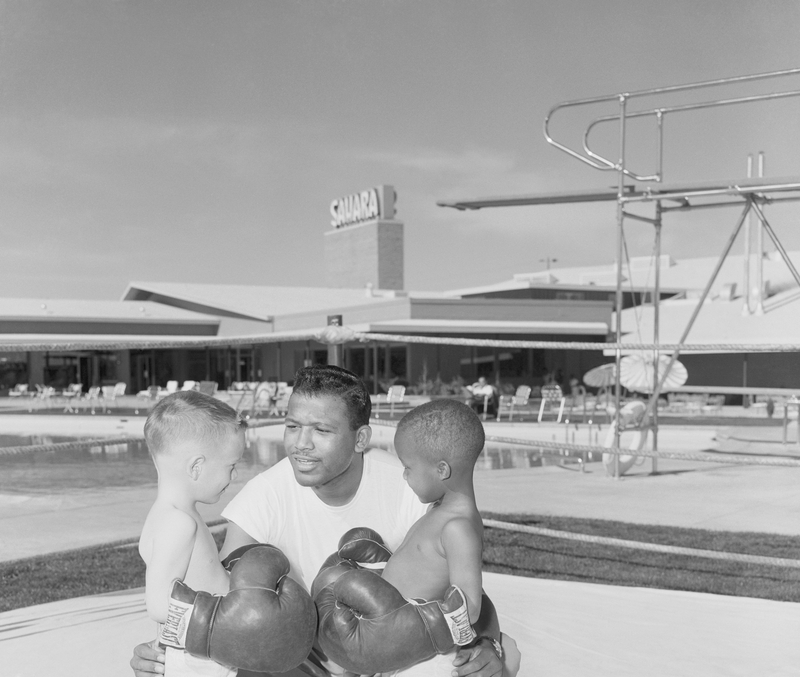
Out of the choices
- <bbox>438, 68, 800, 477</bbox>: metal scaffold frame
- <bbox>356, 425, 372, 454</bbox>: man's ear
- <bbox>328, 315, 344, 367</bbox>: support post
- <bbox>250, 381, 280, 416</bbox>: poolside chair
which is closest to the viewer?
<bbox>356, 425, 372, 454</bbox>: man's ear

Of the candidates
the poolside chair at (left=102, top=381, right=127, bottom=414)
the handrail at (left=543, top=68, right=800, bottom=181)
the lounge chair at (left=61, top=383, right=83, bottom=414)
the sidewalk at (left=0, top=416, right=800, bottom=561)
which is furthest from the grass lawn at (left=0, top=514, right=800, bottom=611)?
the poolside chair at (left=102, top=381, right=127, bottom=414)

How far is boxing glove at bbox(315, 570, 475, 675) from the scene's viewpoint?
191 centimetres

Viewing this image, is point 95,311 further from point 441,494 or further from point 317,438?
point 441,494

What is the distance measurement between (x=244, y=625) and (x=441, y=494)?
51 cm

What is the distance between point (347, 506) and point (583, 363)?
24743 mm

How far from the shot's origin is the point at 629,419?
10.1 meters

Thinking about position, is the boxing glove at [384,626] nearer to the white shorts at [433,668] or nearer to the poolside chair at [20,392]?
the white shorts at [433,668]

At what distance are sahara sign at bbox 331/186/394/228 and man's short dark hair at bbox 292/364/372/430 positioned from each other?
37206mm

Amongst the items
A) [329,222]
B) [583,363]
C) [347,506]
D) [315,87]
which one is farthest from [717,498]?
[329,222]

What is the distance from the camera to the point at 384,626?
6.28 ft

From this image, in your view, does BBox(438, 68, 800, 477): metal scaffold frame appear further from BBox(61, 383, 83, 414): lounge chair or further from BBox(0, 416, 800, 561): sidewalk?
BBox(61, 383, 83, 414): lounge chair

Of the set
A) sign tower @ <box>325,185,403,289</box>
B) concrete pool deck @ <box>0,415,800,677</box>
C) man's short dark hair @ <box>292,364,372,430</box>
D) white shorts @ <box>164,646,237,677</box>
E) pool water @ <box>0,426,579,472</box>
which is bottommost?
pool water @ <box>0,426,579,472</box>

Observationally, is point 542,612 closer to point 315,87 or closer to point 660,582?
point 660,582

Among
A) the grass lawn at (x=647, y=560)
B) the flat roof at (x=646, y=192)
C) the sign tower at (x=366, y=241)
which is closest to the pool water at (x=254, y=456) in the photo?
the flat roof at (x=646, y=192)
